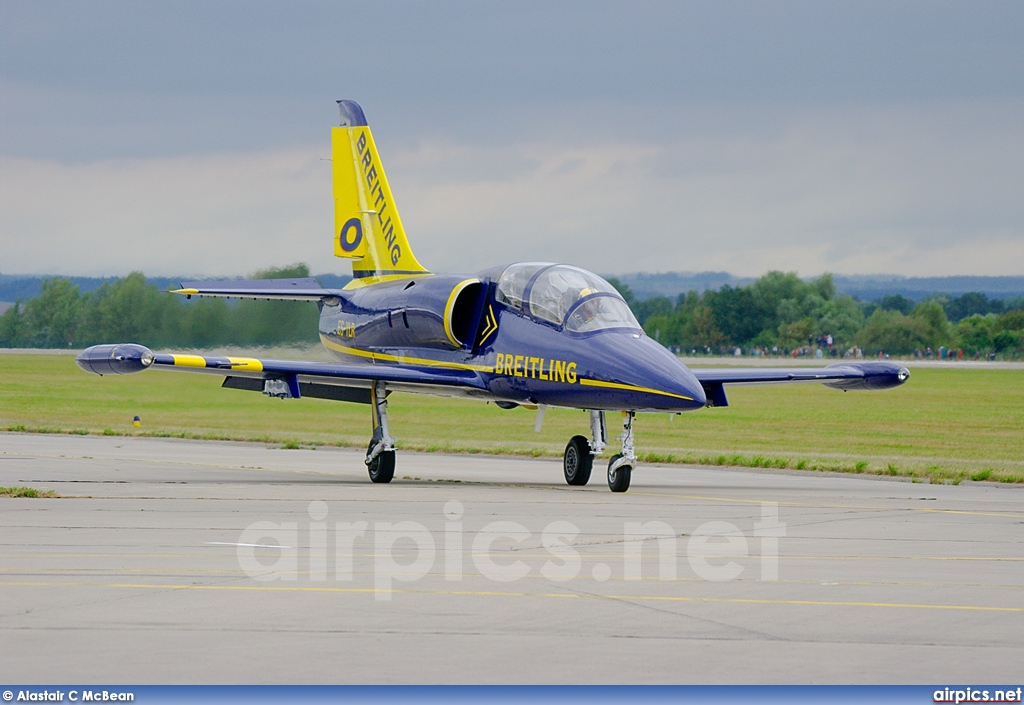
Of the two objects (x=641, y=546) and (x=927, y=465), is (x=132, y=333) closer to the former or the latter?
(x=927, y=465)

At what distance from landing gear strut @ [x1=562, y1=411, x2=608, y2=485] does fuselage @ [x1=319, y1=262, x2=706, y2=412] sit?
2.61 feet

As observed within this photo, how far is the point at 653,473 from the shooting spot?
2445 cm

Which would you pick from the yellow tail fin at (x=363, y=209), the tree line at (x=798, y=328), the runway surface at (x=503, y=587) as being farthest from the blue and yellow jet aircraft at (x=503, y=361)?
the tree line at (x=798, y=328)

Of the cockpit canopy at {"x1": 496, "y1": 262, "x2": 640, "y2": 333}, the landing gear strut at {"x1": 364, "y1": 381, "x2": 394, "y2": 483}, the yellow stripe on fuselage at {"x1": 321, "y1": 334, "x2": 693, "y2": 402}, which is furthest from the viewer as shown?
the landing gear strut at {"x1": 364, "y1": 381, "x2": 394, "y2": 483}

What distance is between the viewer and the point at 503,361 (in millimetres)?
20844

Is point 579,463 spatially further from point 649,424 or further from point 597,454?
point 649,424

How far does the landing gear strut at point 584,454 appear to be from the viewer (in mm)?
20656

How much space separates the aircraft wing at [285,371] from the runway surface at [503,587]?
2026 mm

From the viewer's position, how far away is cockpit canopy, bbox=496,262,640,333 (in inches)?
777

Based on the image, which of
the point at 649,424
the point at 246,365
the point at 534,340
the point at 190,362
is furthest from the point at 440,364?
the point at 649,424

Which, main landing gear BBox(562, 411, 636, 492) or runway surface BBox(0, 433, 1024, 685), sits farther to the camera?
main landing gear BBox(562, 411, 636, 492)

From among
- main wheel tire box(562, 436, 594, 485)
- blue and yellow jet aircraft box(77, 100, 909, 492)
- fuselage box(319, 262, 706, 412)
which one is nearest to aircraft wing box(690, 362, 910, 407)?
blue and yellow jet aircraft box(77, 100, 909, 492)

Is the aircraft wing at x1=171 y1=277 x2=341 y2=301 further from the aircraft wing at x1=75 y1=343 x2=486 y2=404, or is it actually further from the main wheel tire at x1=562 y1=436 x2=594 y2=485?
the main wheel tire at x1=562 y1=436 x2=594 y2=485

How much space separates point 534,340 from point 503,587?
10326 millimetres
